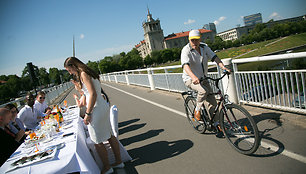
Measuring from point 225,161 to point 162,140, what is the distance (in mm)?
1678

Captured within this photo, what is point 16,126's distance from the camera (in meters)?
4.90

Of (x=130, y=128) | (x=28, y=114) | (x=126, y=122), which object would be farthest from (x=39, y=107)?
(x=130, y=128)

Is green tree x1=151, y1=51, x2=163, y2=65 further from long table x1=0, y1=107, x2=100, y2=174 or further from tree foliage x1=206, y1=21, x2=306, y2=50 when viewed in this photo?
long table x1=0, y1=107, x2=100, y2=174

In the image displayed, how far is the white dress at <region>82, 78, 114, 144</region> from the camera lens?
10.1ft

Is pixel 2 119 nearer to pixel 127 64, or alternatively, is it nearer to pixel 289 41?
pixel 289 41

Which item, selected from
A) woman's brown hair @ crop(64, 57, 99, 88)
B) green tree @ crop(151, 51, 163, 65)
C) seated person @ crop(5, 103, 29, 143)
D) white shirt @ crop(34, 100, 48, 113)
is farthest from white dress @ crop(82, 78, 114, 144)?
green tree @ crop(151, 51, 163, 65)

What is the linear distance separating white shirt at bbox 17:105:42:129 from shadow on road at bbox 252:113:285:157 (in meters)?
5.74

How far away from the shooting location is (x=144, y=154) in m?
4.00

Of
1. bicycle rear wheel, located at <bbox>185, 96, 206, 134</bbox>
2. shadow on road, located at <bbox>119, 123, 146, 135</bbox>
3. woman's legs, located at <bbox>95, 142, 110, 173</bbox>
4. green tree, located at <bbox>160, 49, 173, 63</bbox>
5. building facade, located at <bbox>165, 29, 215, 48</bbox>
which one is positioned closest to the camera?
woman's legs, located at <bbox>95, 142, 110, 173</bbox>

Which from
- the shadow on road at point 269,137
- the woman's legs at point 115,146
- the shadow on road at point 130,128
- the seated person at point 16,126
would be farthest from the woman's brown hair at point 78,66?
the shadow on road at point 130,128

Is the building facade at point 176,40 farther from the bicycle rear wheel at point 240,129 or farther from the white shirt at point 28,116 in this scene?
the bicycle rear wheel at point 240,129

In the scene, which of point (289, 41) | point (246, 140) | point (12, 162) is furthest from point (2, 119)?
point (289, 41)

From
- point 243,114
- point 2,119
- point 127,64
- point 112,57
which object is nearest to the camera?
point 243,114

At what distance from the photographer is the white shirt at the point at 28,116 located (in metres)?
5.46
